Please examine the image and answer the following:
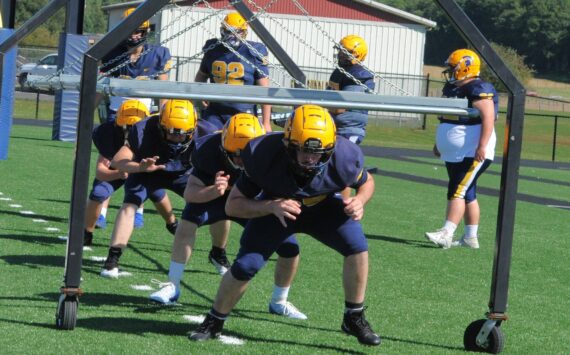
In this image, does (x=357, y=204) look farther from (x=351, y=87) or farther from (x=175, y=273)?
(x=351, y=87)

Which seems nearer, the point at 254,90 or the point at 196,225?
the point at 254,90

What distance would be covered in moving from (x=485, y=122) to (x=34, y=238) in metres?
4.11

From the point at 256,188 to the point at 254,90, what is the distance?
0.50m

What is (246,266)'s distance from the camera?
18.2 feet

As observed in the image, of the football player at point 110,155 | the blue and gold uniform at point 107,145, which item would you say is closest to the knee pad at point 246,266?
the football player at point 110,155

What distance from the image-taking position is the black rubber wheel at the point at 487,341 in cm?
571

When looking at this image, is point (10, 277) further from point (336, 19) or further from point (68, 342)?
point (336, 19)

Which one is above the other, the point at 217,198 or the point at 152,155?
the point at 152,155

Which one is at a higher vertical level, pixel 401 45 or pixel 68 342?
pixel 401 45

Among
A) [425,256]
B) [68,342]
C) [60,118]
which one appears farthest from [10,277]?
[60,118]

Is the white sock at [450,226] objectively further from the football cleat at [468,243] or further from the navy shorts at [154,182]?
the navy shorts at [154,182]

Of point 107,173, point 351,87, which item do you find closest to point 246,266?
point 107,173

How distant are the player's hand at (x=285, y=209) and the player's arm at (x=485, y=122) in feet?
15.0

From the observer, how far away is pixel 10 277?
7.18 meters
